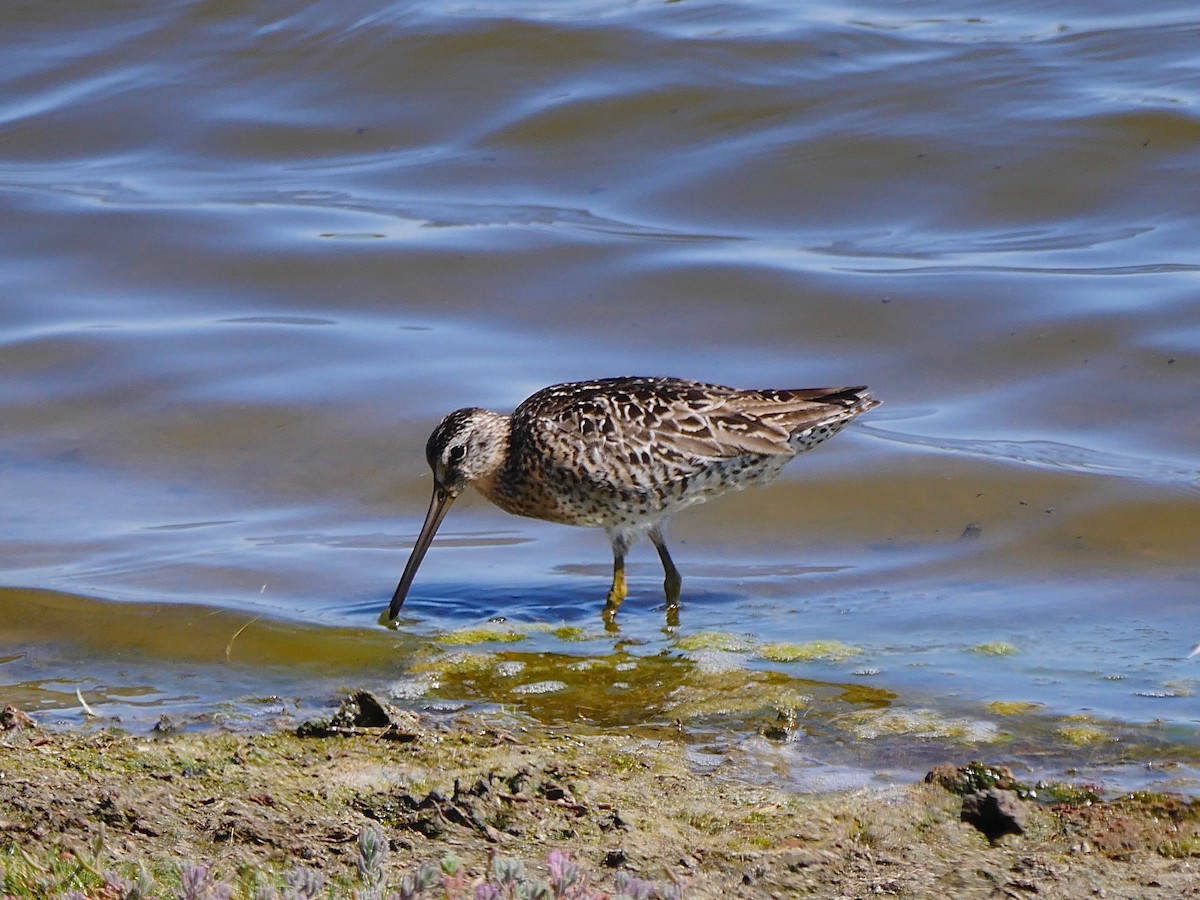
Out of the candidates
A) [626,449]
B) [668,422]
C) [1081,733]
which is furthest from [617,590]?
[1081,733]

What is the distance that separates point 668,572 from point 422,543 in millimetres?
1017

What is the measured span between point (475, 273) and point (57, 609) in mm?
4561

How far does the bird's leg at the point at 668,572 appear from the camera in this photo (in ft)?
23.2

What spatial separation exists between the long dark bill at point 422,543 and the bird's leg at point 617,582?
76cm

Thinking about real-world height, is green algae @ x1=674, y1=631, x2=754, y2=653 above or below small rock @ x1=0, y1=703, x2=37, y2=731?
below

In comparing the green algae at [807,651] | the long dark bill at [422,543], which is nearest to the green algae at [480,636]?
the long dark bill at [422,543]

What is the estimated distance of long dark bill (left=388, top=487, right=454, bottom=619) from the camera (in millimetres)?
6852

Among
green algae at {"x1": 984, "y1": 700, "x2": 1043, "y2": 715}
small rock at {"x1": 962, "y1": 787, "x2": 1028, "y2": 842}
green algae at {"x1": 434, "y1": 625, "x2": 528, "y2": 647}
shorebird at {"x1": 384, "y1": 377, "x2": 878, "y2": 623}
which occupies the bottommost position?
green algae at {"x1": 434, "y1": 625, "x2": 528, "y2": 647}

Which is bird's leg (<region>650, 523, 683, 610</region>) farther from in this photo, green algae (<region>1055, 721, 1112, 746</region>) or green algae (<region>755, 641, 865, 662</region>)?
green algae (<region>1055, 721, 1112, 746</region>)

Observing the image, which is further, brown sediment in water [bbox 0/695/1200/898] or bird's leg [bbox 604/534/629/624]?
bird's leg [bbox 604/534/629/624]

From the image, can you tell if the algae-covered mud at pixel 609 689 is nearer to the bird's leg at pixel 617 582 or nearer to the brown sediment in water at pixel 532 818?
the bird's leg at pixel 617 582

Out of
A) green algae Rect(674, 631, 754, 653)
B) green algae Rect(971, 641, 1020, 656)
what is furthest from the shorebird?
green algae Rect(971, 641, 1020, 656)

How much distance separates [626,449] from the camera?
7.06m

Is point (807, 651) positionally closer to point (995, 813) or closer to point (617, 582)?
point (617, 582)
